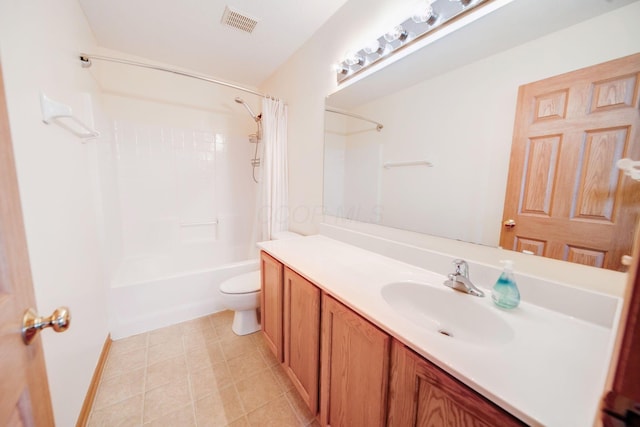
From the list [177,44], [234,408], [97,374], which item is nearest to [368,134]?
[234,408]

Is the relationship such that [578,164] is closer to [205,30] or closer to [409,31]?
[409,31]

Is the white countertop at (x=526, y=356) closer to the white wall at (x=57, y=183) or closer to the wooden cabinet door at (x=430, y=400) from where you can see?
the wooden cabinet door at (x=430, y=400)

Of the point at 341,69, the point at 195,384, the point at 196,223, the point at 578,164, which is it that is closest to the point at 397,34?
the point at 341,69

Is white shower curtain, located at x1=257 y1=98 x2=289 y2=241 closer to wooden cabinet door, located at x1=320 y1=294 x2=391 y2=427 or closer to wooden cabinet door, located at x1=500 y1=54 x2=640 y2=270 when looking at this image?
wooden cabinet door, located at x1=320 y1=294 x2=391 y2=427

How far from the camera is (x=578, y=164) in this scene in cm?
75

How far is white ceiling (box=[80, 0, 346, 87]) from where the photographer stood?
159 centimetres

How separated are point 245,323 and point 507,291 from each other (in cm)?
176

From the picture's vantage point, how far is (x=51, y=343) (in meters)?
0.93

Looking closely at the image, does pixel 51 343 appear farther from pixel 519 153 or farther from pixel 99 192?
pixel 519 153

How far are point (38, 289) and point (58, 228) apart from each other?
0.31 metres

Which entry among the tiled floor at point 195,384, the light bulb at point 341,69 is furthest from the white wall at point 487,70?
the tiled floor at point 195,384

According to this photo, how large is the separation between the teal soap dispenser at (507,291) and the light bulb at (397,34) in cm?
119

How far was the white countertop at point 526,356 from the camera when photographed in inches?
18.4

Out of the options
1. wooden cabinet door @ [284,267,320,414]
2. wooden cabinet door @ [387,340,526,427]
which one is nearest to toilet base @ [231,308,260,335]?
wooden cabinet door @ [284,267,320,414]
